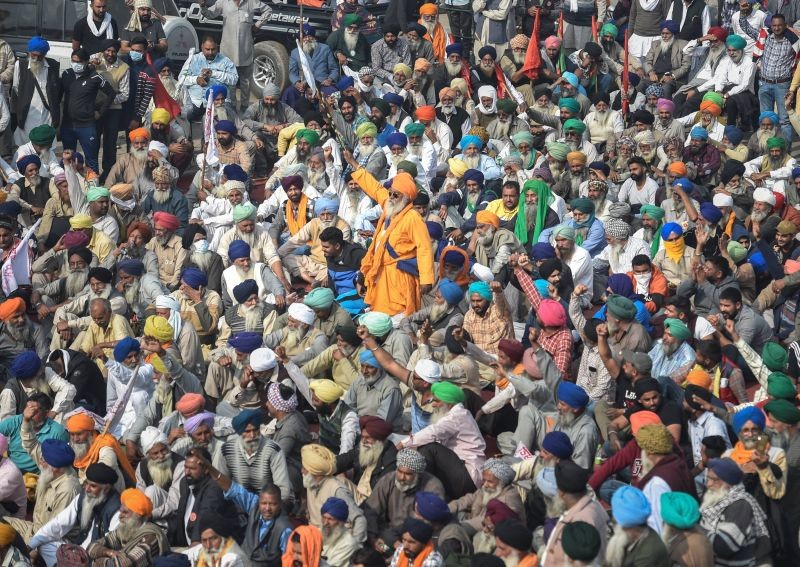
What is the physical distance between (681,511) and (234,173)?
7.48 m

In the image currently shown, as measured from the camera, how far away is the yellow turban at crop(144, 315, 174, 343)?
12.6 meters

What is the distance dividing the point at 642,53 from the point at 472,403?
9885 mm

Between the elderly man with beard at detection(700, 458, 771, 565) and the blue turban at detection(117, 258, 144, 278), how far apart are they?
595 centimetres

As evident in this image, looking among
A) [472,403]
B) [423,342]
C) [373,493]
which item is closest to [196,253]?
[423,342]

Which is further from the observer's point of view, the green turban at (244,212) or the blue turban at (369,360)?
the green turban at (244,212)

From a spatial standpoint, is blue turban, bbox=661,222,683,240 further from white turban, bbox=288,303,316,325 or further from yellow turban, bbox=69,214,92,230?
yellow turban, bbox=69,214,92,230

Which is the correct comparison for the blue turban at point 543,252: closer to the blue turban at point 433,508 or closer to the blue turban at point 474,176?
the blue turban at point 474,176

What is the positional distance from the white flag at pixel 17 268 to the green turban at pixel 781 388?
629cm

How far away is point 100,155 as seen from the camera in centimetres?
1772

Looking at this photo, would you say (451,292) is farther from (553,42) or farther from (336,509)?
(553,42)

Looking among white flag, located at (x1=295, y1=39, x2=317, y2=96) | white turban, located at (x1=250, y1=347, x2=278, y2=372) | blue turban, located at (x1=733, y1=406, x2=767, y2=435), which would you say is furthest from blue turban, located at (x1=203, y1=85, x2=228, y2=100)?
blue turban, located at (x1=733, y1=406, x2=767, y2=435)

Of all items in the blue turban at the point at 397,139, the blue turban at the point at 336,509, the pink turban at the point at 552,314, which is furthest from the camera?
the blue turban at the point at 397,139

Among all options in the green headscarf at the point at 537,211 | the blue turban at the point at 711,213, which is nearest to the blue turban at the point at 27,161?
the green headscarf at the point at 537,211

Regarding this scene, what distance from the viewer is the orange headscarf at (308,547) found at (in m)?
9.96
